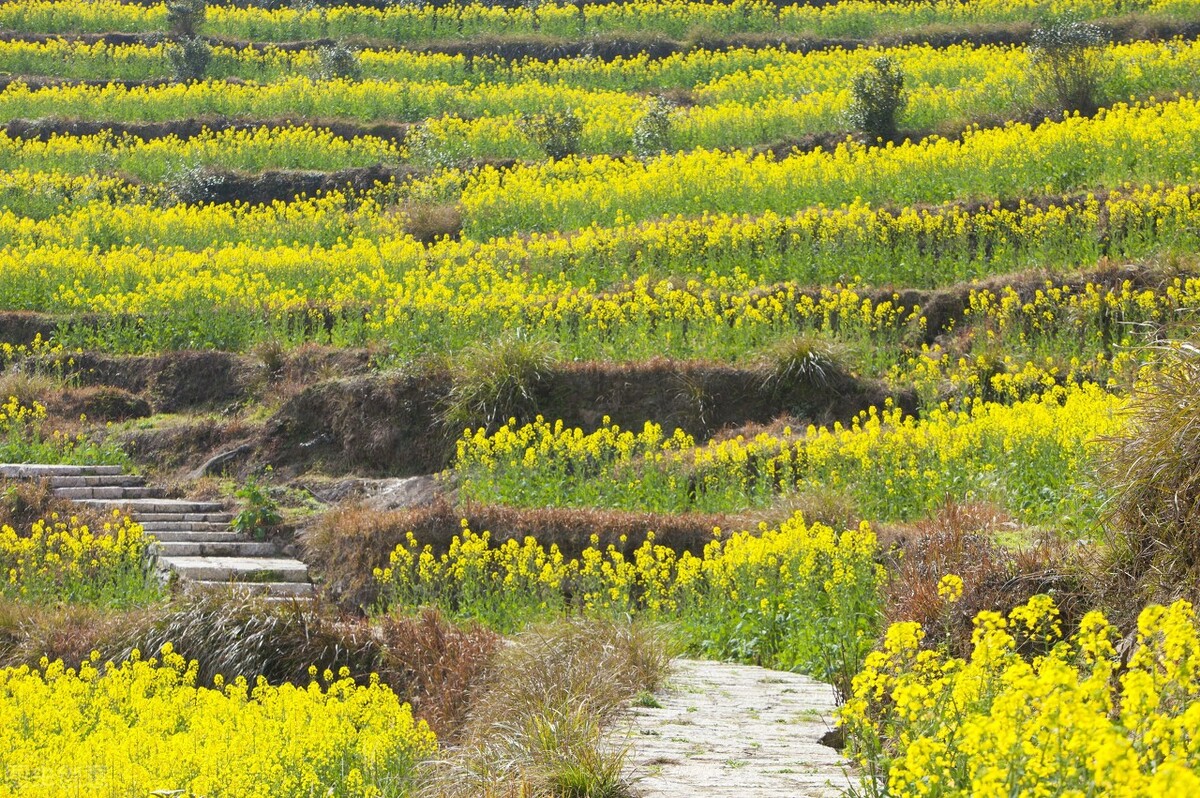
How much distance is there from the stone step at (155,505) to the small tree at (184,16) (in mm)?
27102

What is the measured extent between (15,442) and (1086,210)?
49.1ft

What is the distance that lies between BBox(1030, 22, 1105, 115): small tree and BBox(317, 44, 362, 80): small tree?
58.1 feet

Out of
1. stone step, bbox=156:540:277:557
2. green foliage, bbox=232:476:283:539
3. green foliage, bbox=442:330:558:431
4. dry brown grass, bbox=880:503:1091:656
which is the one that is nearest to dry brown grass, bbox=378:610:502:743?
dry brown grass, bbox=880:503:1091:656

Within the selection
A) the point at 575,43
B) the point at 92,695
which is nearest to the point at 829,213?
the point at 92,695

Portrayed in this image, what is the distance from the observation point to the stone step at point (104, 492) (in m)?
15.8

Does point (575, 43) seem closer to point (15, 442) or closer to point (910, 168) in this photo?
point (910, 168)

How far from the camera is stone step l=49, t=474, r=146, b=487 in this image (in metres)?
16.1

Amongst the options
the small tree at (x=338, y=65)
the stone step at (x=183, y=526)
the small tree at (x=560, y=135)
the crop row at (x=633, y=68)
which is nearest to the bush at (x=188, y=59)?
the crop row at (x=633, y=68)

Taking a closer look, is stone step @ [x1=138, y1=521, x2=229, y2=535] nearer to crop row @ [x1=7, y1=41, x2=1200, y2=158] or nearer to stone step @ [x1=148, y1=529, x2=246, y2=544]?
stone step @ [x1=148, y1=529, x2=246, y2=544]

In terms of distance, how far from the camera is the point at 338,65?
34.5m

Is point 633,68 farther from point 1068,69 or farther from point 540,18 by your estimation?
point 1068,69

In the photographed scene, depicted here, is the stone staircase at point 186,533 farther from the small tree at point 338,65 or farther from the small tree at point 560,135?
the small tree at point 338,65

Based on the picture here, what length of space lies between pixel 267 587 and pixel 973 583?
23.0ft

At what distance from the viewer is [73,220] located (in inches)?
1012
